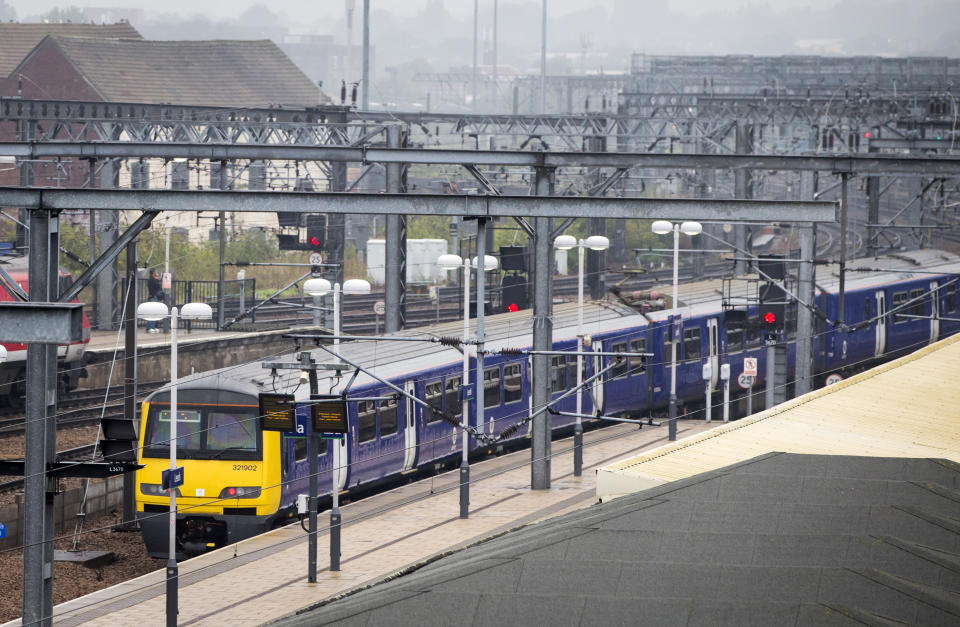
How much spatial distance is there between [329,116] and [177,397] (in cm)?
1942

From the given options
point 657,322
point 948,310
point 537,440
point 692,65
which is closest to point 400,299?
point 657,322

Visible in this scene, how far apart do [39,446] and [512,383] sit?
15.0 m

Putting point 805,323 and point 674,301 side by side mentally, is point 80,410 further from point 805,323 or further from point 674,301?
point 805,323

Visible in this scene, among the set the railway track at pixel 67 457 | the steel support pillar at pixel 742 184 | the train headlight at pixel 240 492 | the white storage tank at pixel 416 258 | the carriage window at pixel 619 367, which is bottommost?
the railway track at pixel 67 457

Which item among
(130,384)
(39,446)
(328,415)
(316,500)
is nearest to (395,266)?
(130,384)

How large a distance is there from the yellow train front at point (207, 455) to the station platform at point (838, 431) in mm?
6150

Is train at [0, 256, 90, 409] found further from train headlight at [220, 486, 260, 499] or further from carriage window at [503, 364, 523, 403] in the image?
→ train headlight at [220, 486, 260, 499]

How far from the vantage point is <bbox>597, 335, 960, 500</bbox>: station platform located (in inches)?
539

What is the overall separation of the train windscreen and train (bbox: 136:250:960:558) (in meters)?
0.01

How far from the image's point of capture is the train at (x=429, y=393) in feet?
60.0

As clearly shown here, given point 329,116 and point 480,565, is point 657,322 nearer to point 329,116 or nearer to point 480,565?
point 329,116

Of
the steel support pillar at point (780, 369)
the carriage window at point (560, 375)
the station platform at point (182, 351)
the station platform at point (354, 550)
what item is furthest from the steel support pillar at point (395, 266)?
the steel support pillar at point (780, 369)

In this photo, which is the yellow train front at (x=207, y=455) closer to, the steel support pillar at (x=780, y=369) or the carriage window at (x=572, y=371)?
the carriage window at (x=572, y=371)

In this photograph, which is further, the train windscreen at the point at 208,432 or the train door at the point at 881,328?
the train door at the point at 881,328
